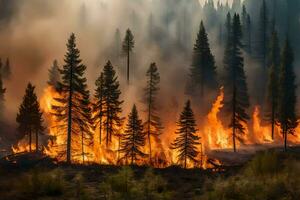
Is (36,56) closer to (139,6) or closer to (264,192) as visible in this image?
(139,6)

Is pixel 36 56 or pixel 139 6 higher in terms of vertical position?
pixel 139 6

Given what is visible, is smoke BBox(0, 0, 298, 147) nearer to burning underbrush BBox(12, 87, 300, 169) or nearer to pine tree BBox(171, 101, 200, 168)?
burning underbrush BBox(12, 87, 300, 169)

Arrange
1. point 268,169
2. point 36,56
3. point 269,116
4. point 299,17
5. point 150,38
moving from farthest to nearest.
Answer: point 299,17 < point 150,38 < point 36,56 < point 269,116 < point 268,169

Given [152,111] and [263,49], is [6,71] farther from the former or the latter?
[263,49]

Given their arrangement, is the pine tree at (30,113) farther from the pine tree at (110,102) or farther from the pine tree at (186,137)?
the pine tree at (186,137)

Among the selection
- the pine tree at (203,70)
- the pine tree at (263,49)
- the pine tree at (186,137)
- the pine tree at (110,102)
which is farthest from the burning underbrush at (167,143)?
the pine tree at (263,49)

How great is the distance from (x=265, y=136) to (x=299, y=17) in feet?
A: 279

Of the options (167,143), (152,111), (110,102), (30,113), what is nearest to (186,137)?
(152,111)

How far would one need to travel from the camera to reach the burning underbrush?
55.2 meters

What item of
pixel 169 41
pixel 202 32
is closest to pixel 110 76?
pixel 202 32

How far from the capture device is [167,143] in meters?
68.5

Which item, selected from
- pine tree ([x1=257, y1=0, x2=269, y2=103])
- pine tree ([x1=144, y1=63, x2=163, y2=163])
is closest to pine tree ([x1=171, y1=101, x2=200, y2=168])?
pine tree ([x1=144, y1=63, x2=163, y2=163])

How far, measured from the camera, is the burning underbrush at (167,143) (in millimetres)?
55188

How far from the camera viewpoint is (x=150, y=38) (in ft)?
429
